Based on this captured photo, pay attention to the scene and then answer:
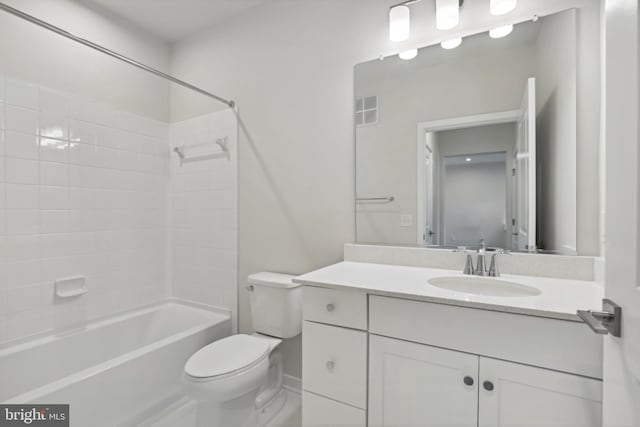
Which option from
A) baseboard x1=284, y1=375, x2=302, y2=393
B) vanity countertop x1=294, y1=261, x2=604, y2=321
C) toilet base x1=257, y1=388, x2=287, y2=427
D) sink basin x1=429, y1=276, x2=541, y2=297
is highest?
vanity countertop x1=294, y1=261, x2=604, y2=321

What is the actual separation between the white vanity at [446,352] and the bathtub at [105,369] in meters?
0.96

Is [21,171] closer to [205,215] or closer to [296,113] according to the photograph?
[205,215]

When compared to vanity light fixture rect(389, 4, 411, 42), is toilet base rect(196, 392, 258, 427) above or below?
below

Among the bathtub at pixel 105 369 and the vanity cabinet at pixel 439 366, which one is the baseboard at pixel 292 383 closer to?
the bathtub at pixel 105 369

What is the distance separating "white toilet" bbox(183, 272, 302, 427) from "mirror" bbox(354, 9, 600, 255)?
63 cm

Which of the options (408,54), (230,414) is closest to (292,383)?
(230,414)

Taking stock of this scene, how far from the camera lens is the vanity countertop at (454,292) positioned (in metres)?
0.93

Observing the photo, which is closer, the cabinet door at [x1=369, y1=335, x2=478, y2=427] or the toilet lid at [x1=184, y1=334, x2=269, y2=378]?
the cabinet door at [x1=369, y1=335, x2=478, y2=427]

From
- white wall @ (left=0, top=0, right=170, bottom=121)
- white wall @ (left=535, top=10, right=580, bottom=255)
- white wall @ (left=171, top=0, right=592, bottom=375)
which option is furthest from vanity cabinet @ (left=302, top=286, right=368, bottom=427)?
white wall @ (left=0, top=0, right=170, bottom=121)

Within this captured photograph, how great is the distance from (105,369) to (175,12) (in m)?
2.33

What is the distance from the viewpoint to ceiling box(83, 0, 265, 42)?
6.88 ft

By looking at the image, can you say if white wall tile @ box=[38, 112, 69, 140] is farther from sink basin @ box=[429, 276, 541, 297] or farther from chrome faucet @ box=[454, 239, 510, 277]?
chrome faucet @ box=[454, 239, 510, 277]

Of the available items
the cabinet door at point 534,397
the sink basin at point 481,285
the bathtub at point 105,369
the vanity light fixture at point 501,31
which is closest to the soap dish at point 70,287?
the bathtub at point 105,369

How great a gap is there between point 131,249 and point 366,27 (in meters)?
2.22
